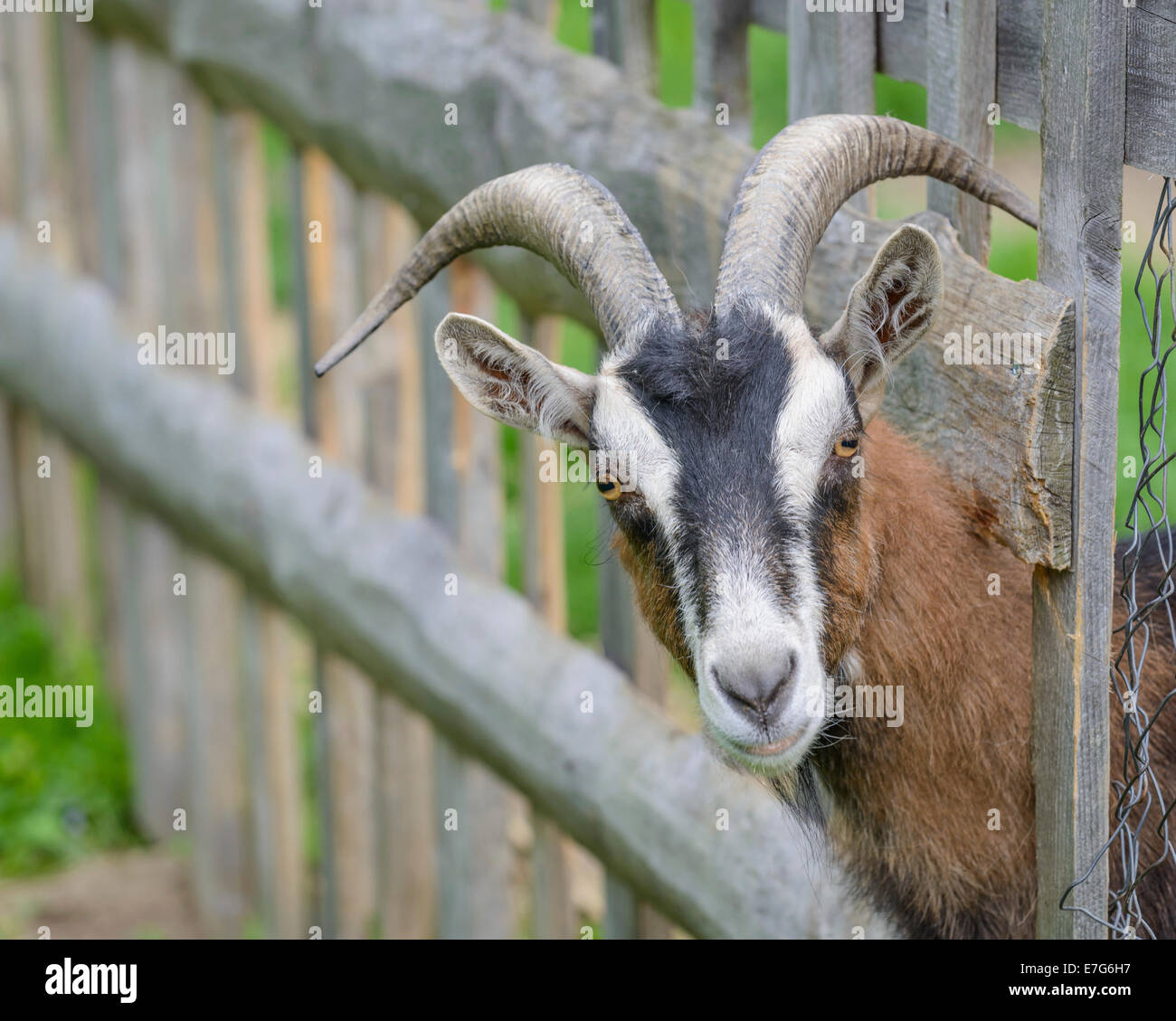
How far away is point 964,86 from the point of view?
336 centimetres

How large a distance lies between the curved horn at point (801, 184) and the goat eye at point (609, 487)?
43cm

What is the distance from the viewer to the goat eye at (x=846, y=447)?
3.10m

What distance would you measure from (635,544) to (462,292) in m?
2.43

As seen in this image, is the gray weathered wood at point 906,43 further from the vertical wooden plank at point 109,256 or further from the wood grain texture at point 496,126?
the vertical wooden plank at point 109,256

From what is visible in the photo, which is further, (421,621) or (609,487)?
(421,621)

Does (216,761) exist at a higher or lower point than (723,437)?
lower

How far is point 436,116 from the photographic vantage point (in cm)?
505

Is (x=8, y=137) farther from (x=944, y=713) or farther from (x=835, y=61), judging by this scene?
(x=944, y=713)

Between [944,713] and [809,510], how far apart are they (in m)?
0.70

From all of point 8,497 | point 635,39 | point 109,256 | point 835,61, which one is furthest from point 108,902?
point 835,61

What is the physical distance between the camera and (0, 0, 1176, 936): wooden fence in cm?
314

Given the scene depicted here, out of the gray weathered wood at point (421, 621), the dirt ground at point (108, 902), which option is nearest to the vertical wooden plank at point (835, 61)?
the gray weathered wood at point (421, 621)
